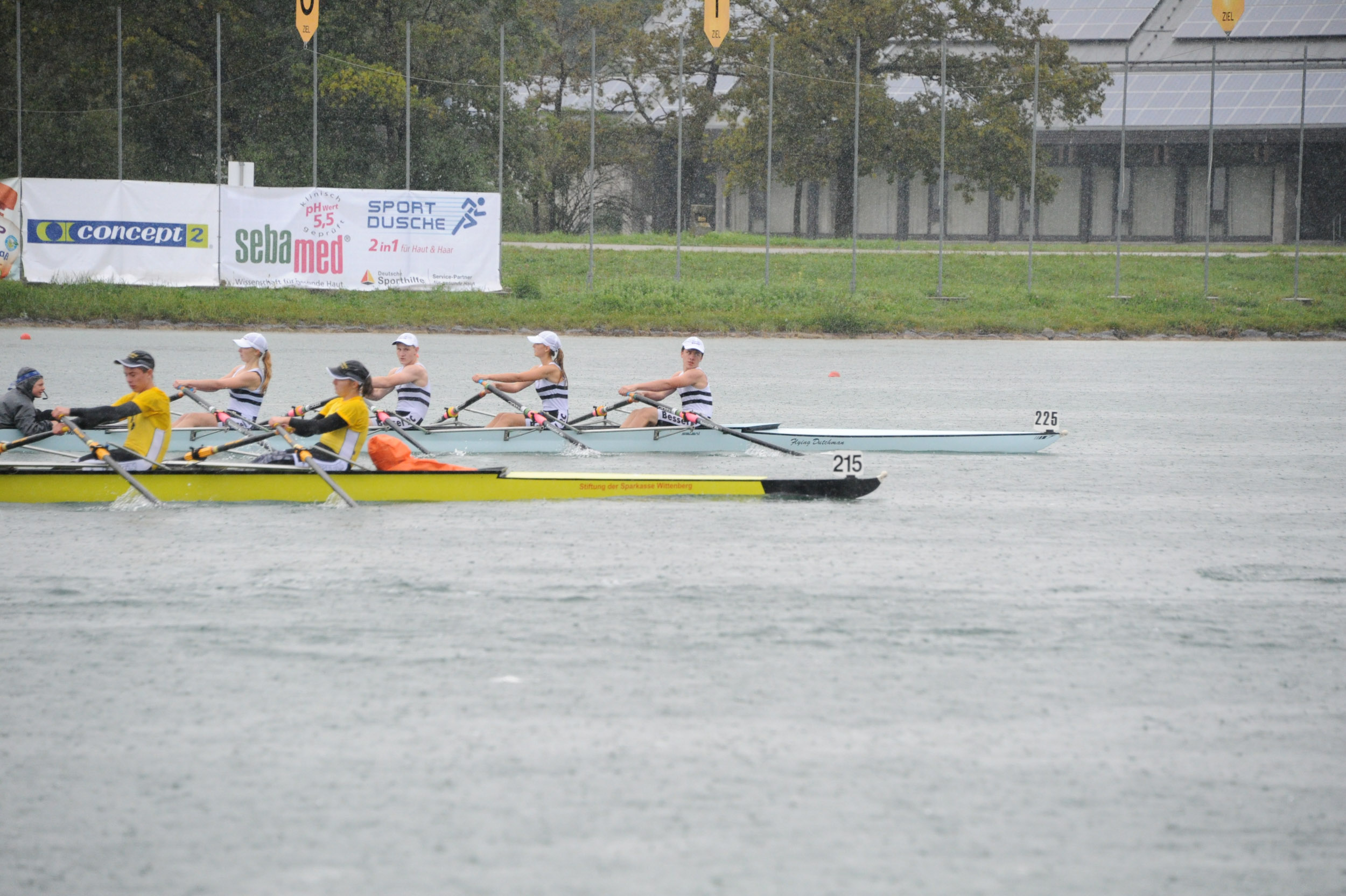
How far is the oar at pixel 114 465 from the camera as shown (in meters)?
10.2

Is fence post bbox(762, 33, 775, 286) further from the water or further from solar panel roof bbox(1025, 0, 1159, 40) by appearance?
the water

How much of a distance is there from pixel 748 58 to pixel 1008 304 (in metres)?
11.6

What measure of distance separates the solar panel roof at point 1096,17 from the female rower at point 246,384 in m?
36.9

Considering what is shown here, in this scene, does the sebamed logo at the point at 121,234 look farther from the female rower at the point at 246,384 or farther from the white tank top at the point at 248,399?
the white tank top at the point at 248,399

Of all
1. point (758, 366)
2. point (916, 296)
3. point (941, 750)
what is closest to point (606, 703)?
point (941, 750)

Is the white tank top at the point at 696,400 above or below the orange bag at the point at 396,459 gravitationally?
above

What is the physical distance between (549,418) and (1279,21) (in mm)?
37858

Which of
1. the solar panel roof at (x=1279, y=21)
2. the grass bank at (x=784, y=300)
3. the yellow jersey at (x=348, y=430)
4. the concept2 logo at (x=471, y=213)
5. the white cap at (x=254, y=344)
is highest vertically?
the solar panel roof at (x=1279, y=21)

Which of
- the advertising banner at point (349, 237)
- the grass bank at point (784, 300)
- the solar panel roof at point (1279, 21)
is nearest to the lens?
the grass bank at point (784, 300)

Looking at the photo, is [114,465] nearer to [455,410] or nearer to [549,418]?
[455,410]

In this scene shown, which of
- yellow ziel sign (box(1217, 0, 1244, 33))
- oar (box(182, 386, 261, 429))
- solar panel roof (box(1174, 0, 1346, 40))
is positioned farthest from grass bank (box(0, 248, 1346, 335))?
oar (box(182, 386, 261, 429))

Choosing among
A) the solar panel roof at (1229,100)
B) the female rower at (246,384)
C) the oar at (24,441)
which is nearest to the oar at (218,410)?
the female rower at (246,384)

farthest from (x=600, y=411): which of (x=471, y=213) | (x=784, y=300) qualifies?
(x=784, y=300)

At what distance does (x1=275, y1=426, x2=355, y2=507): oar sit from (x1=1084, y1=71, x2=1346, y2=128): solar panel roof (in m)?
36.2
